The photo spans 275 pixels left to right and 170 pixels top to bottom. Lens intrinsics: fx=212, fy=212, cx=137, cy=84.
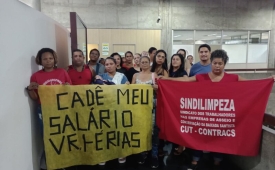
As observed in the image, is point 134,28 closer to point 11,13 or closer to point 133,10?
point 133,10

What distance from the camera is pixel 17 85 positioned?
6.07 feet

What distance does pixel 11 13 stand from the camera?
1.76 m

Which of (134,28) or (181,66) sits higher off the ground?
(134,28)

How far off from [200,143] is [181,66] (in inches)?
39.7

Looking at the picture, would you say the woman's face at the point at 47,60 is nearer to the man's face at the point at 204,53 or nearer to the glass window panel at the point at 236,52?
the man's face at the point at 204,53

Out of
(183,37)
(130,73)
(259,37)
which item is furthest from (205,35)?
(130,73)

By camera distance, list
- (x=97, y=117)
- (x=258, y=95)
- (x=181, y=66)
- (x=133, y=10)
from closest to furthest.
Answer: (x=258, y=95), (x=97, y=117), (x=181, y=66), (x=133, y=10)

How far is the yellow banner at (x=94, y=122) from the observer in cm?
220

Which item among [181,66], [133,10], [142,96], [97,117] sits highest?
[133,10]

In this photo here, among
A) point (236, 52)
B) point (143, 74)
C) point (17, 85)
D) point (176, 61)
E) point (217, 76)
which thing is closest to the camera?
point (17, 85)

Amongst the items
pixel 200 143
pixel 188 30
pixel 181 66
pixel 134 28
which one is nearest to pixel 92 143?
pixel 200 143

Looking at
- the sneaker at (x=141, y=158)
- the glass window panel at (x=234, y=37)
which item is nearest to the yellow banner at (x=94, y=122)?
the sneaker at (x=141, y=158)

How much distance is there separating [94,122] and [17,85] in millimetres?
845

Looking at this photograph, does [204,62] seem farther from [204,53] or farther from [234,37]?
[234,37]
